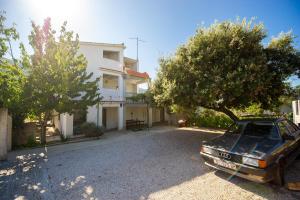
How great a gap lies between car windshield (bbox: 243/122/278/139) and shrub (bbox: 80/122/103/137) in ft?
32.4

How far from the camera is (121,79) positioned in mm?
16172

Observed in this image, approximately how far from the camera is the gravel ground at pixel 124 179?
158 inches

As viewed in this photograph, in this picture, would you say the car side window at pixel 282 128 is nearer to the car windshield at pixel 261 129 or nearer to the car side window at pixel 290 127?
the car windshield at pixel 261 129

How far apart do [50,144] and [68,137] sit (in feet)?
4.86

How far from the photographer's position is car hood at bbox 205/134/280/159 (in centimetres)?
412

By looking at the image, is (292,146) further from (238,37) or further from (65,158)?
(65,158)

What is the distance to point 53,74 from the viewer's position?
27.3ft

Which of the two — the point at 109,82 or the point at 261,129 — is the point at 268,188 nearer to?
the point at 261,129

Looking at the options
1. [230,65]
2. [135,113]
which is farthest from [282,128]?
[135,113]

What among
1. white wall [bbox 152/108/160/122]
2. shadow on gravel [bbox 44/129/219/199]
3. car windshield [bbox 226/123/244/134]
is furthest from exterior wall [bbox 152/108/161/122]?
car windshield [bbox 226/123/244/134]

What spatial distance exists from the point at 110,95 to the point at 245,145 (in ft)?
40.9

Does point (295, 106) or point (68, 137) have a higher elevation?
point (295, 106)

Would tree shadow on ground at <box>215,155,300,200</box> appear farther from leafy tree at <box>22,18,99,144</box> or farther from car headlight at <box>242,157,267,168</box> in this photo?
leafy tree at <box>22,18,99,144</box>

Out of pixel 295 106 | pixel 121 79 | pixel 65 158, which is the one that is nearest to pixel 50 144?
pixel 65 158
